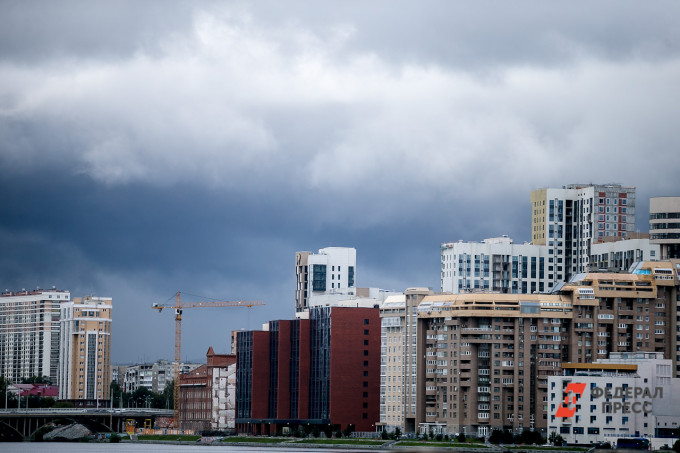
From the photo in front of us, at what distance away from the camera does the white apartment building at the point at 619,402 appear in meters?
176

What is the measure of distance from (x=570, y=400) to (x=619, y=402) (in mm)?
6580

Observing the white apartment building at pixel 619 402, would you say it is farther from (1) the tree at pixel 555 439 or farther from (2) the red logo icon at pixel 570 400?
(1) the tree at pixel 555 439

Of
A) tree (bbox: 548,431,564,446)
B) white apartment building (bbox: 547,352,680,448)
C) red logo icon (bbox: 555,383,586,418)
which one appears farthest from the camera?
red logo icon (bbox: 555,383,586,418)

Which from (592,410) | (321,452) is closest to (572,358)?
(592,410)

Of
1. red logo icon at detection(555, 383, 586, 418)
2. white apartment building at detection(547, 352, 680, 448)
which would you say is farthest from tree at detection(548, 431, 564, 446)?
red logo icon at detection(555, 383, 586, 418)

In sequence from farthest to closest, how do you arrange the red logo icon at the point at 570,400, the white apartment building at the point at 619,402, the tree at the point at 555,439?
the red logo icon at the point at 570,400
the tree at the point at 555,439
the white apartment building at the point at 619,402

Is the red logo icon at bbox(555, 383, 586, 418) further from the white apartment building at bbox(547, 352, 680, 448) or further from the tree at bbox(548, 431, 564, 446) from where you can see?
the tree at bbox(548, 431, 564, 446)

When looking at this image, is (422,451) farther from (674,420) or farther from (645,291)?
(645,291)

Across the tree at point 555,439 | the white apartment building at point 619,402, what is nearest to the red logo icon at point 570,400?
the white apartment building at point 619,402

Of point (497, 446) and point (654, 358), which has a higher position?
point (654, 358)

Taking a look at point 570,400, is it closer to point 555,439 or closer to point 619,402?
point 555,439

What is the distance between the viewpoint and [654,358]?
186 meters

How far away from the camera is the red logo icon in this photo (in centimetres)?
17888

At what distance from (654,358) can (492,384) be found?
24622 mm
